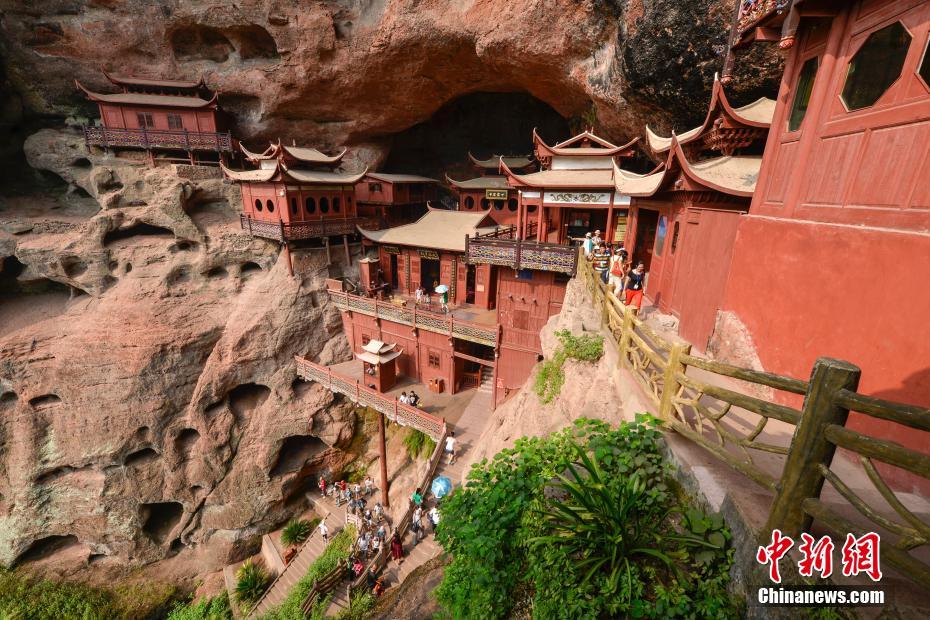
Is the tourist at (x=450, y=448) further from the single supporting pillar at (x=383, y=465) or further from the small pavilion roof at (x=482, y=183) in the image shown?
the small pavilion roof at (x=482, y=183)

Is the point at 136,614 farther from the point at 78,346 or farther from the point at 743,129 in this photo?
the point at 743,129

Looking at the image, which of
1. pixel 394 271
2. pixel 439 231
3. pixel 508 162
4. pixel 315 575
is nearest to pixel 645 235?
pixel 439 231

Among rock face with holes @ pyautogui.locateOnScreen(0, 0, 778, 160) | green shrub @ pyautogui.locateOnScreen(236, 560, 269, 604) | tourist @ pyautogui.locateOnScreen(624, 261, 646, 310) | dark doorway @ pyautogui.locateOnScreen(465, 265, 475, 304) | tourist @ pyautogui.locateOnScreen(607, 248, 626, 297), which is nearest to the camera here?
tourist @ pyautogui.locateOnScreen(624, 261, 646, 310)

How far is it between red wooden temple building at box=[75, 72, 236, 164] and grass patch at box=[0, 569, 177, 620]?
23221 mm

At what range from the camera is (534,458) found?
5.40 metres

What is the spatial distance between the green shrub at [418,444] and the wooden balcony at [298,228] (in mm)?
11879

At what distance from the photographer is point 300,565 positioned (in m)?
17.5

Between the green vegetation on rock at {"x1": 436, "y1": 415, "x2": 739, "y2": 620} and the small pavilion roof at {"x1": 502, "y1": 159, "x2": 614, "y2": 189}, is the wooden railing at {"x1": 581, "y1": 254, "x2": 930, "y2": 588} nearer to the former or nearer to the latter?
the green vegetation on rock at {"x1": 436, "y1": 415, "x2": 739, "y2": 620}

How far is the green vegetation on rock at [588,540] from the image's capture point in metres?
3.47

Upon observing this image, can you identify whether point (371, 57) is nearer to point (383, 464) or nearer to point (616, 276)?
point (616, 276)

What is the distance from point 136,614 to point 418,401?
16824 millimetres

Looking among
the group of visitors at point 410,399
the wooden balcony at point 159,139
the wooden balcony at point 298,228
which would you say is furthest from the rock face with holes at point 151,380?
the group of visitors at point 410,399

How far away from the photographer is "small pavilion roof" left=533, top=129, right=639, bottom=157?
52.6 feet

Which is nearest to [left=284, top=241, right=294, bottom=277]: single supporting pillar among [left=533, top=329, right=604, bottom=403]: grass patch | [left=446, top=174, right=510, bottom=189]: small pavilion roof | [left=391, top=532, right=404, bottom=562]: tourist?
[left=446, top=174, right=510, bottom=189]: small pavilion roof
